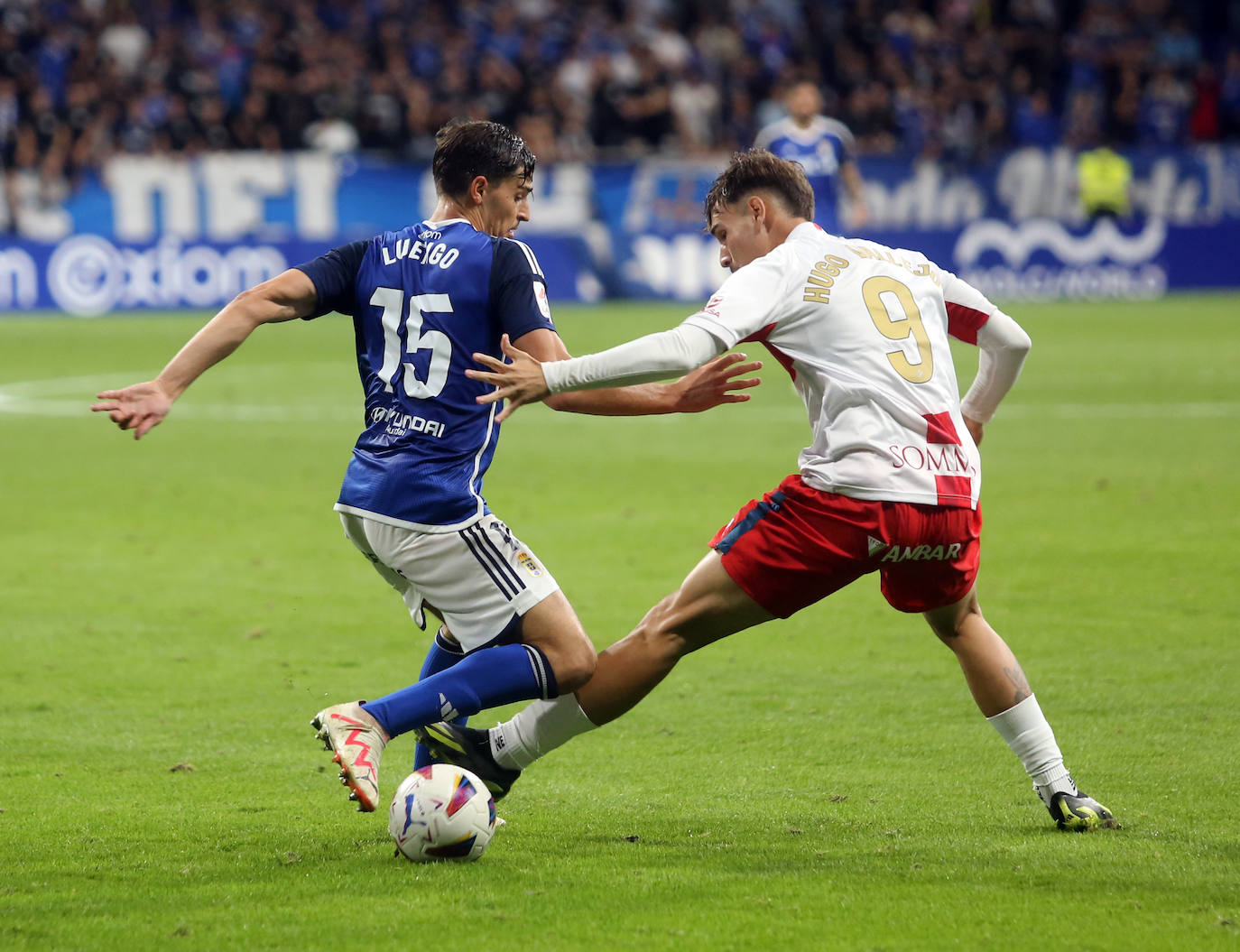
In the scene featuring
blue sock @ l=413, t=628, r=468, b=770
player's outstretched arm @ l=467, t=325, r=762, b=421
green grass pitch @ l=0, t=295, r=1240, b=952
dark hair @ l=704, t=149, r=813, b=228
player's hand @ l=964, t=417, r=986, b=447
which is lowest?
green grass pitch @ l=0, t=295, r=1240, b=952

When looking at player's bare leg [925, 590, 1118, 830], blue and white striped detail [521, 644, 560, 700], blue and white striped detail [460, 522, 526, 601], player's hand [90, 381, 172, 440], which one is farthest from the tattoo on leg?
player's hand [90, 381, 172, 440]

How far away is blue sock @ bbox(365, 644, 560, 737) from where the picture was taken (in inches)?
172

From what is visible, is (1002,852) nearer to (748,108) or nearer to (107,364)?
(107,364)

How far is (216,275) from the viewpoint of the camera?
24.6 m

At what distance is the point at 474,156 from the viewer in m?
4.56

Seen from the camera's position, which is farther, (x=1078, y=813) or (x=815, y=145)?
(x=815, y=145)

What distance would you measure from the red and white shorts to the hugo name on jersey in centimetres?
5

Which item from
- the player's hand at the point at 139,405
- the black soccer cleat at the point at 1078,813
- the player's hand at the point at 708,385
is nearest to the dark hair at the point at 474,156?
the player's hand at the point at 708,385

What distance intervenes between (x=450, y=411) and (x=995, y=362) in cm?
165

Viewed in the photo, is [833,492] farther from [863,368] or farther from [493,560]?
[493,560]

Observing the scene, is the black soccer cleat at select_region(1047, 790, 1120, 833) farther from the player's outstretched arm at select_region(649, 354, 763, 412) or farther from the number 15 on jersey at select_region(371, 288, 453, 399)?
the number 15 on jersey at select_region(371, 288, 453, 399)

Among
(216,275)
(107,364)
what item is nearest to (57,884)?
(107,364)

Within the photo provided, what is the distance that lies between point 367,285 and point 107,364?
45.5 feet

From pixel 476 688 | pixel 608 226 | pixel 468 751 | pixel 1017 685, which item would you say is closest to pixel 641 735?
pixel 468 751
